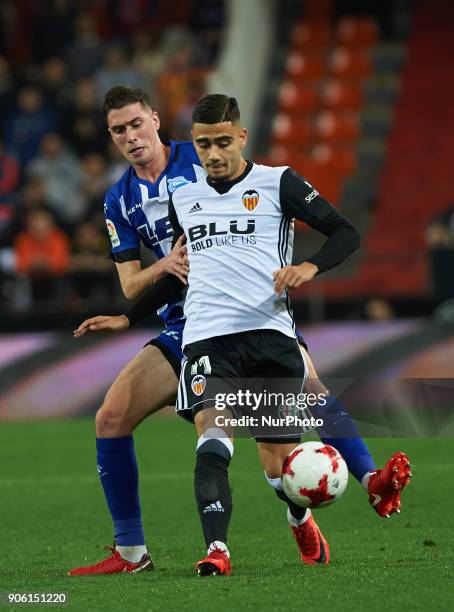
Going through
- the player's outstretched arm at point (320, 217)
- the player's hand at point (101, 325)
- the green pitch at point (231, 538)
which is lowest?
the green pitch at point (231, 538)

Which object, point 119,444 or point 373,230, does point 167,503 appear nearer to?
point 119,444

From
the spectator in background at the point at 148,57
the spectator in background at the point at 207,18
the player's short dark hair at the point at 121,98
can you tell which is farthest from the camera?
the spectator in background at the point at 207,18

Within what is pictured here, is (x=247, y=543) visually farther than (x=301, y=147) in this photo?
No

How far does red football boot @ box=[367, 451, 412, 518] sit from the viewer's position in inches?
212

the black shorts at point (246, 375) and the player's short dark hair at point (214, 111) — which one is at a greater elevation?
the player's short dark hair at point (214, 111)

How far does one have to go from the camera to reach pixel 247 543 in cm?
636

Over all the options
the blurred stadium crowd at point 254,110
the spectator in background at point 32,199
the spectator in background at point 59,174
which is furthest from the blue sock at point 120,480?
the spectator in background at point 59,174

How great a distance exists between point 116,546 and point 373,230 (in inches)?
437

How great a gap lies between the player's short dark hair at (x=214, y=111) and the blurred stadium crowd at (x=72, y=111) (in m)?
7.06

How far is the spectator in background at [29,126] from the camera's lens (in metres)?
16.4

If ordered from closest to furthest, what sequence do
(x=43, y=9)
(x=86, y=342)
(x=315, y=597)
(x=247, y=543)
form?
(x=315, y=597), (x=247, y=543), (x=86, y=342), (x=43, y=9)

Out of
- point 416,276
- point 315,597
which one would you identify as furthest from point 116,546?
point 416,276

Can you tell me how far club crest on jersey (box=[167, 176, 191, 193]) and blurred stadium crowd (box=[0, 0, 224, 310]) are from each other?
20.8 feet

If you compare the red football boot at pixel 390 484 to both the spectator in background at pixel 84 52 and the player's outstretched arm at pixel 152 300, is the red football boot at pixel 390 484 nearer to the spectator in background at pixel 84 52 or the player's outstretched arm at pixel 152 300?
the player's outstretched arm at pixel 152 300
